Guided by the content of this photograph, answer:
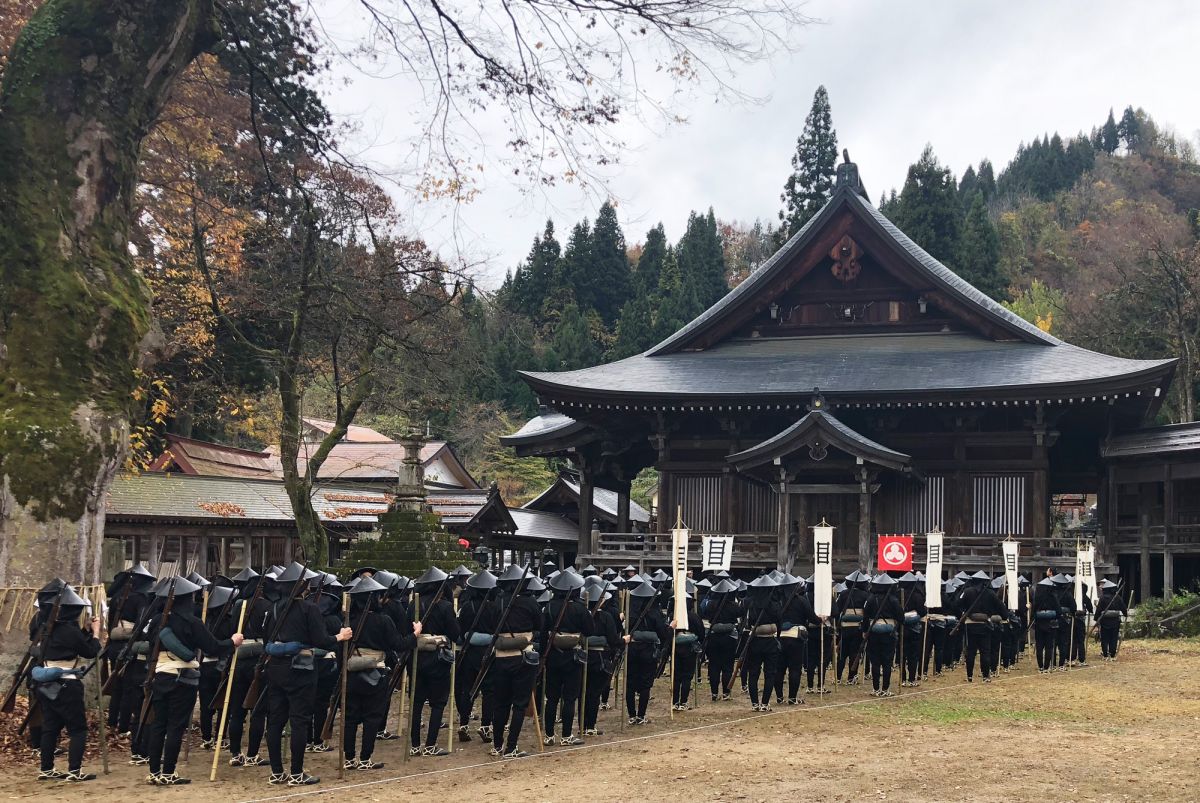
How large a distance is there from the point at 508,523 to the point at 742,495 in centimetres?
1045

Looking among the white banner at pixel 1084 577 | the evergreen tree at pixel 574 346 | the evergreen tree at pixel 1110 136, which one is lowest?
the white banner at pixel 1084 577

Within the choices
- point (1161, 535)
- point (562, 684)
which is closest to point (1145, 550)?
point (1161, 535)

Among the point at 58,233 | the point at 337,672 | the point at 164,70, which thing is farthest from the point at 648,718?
the point at 164,70

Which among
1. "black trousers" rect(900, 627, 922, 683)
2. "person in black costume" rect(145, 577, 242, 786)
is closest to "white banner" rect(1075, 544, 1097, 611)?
"black trousers" rect(900, 627, 922, 683)

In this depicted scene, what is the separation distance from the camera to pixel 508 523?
112ft

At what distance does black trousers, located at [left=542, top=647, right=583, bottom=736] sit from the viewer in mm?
11258

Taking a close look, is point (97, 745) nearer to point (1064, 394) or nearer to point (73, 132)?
point (73, 132)

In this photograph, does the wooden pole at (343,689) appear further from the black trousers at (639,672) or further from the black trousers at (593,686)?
the black trousers at (639,672)

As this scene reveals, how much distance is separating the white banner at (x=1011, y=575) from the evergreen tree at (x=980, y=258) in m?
36.5

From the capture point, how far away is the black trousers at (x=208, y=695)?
1088cm

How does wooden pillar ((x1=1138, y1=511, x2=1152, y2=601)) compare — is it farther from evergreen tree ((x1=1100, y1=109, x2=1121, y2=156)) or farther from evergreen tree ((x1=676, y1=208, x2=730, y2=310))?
evergreen tree ((x1=1100, y1=109, x2=1121, y2=156))

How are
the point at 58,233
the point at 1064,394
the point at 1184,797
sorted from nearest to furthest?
the point at 1184,797
the point at 58,233
the point at 1064,394

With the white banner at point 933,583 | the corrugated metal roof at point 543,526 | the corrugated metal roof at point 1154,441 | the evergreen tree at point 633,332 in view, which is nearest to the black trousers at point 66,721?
the white banner at point 933,583

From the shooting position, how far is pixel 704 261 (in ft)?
210
